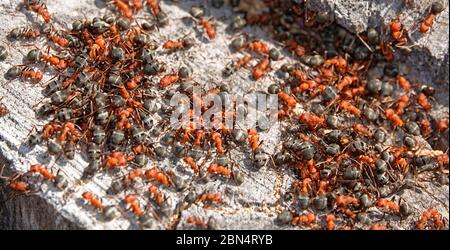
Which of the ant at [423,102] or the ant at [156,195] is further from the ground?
the ant at [423,102]

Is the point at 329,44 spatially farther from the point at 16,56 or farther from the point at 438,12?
the point at 16,56

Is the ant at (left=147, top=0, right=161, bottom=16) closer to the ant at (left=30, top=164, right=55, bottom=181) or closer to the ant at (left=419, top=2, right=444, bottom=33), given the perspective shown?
the ant at (left=30, top=164, right=55, bottom=181)

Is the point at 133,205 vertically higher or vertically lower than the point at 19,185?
lower

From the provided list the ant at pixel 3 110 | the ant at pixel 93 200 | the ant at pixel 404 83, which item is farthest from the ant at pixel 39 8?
the ant at pixel 404 83

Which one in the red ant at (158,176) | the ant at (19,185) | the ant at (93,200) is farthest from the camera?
the red ant at (158,176)

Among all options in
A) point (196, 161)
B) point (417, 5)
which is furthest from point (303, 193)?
point (417, 5)

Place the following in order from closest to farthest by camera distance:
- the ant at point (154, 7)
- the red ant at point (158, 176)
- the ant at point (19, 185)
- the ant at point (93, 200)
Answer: the ant at point (93, 200)
the ant at point (19, 185)
the red ant at point (158, 176)
the ant at point (154, 7)

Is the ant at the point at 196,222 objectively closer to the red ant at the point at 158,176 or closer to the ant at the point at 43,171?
the red ant at the point at 158,176

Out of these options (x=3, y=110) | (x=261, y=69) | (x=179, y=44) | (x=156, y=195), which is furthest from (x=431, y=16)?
(x=3, y=110)

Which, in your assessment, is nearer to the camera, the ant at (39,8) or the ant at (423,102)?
the ant at (39,8)

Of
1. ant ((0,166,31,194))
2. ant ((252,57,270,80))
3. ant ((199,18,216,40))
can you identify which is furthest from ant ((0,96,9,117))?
ant ((252,57,270,80))

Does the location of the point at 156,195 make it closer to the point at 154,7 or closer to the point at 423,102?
the point at 154,7
